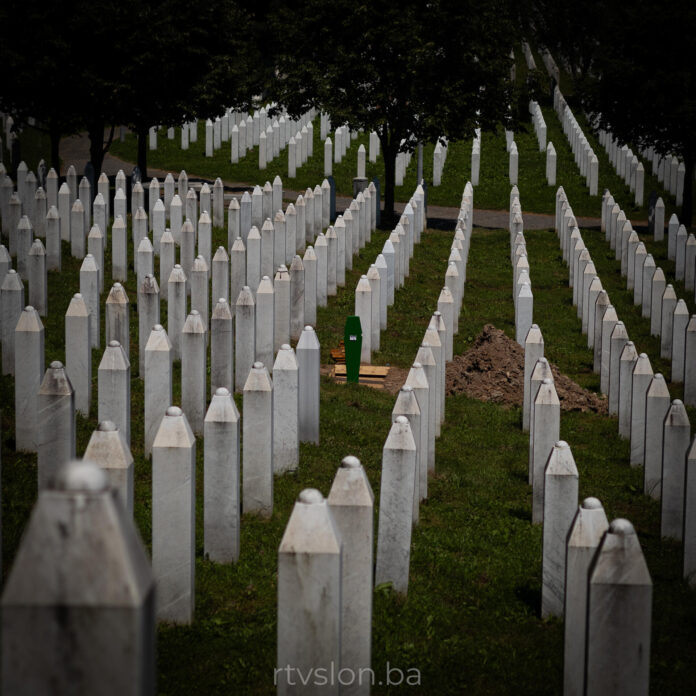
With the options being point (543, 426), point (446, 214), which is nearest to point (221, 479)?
point (543, 426)

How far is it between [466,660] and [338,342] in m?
8.92

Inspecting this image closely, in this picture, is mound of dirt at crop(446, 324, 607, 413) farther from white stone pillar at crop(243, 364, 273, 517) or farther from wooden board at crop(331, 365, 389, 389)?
white stone pillar at crop(243, 364, 273, 517)

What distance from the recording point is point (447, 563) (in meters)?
7.18

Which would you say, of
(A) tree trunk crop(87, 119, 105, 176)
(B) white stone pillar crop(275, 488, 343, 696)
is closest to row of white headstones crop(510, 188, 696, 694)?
(B) white stone pillar crop(275, 488, 343, 696)

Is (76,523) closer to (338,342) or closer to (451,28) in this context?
(338,342)

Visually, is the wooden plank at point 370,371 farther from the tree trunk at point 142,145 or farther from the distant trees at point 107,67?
the tree trunk at point 142,145

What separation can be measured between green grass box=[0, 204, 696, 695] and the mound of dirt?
0.32m

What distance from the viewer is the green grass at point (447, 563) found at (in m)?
5.61

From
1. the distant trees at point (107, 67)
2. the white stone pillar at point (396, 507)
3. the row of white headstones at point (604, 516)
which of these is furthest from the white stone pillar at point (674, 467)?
the distant trees at point (107, 67)

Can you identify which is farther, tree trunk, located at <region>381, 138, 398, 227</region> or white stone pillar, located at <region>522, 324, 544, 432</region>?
tree trunk, located at <region>381, 138, 398, 227</region>

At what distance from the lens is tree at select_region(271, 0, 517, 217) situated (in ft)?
92.9

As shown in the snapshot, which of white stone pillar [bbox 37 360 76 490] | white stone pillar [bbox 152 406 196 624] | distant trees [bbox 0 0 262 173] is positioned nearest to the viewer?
white stone pillar [bbox 152 406 196 624]

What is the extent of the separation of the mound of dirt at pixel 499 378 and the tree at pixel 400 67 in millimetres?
15066

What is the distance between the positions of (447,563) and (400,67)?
22.7 metres
